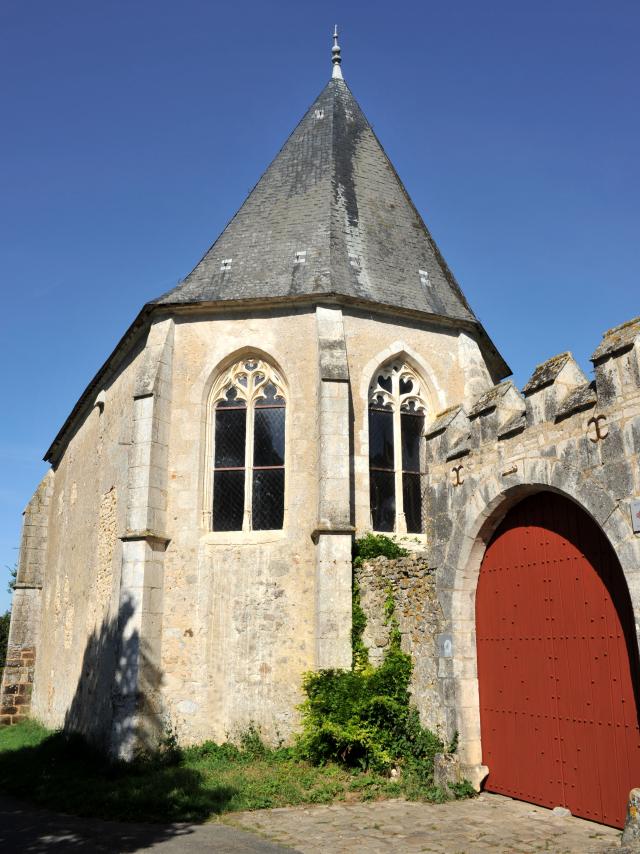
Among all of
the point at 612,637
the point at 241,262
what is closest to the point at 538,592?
the point at 612,637

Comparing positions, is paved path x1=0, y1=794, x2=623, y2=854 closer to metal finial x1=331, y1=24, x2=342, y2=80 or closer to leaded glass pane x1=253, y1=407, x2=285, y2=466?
leaded glass pane x1=253, y1=407, x2=285, y2=466

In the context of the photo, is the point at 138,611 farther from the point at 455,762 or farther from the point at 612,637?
the point at 612,637

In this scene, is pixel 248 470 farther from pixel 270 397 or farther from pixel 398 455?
pixel 398 455

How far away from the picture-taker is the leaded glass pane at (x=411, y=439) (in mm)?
12477

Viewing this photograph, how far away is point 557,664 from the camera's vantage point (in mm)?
7281

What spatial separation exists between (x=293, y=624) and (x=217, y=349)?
461 cm

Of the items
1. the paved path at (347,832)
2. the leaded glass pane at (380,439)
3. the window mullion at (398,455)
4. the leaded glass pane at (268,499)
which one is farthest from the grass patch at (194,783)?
the leaded glass pane at (380,439)

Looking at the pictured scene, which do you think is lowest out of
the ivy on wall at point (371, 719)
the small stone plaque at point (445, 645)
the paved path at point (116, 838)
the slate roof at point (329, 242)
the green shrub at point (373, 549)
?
the paved path at point (116, 838)

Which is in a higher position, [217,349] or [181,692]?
[217,349]

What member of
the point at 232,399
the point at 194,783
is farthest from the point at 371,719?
the point at 232,399

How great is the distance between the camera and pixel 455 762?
800 cm

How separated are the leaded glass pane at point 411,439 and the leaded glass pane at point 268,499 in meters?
2.13

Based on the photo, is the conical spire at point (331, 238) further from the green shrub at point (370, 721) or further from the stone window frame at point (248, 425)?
the green shrub at point (370, 721)

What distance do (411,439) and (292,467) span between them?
2261 millimetres
